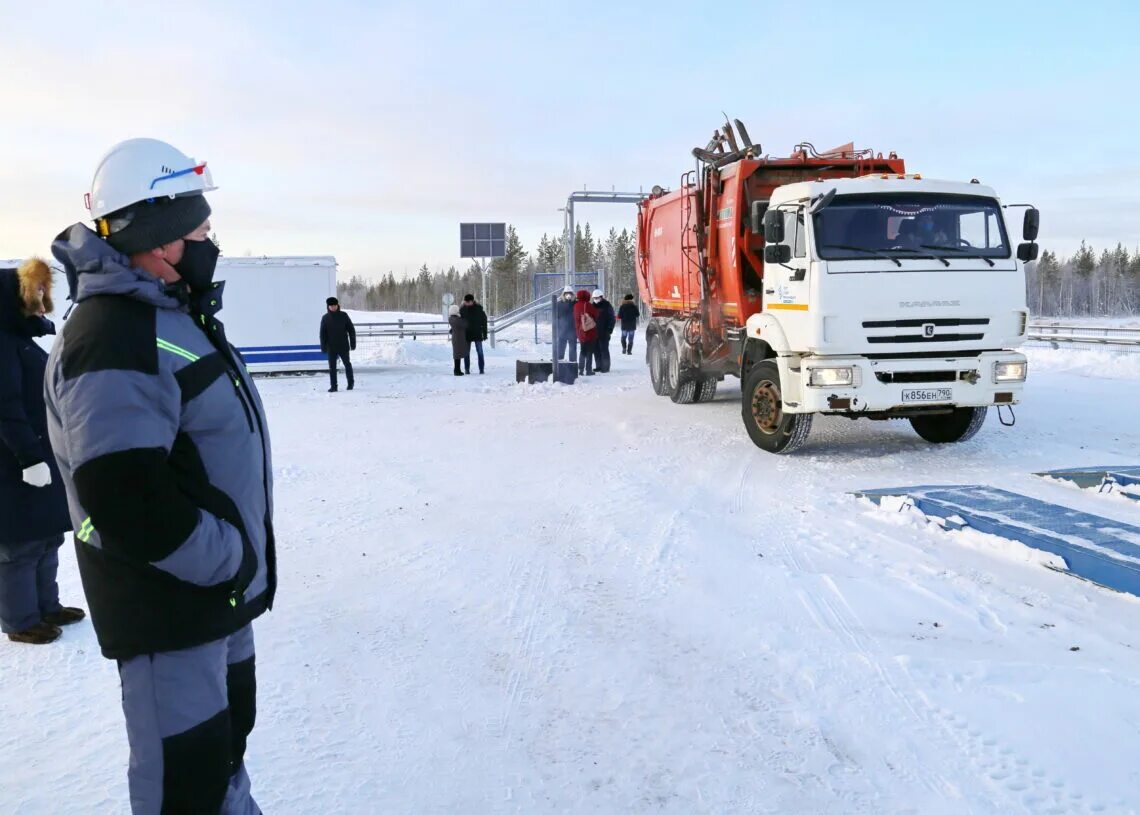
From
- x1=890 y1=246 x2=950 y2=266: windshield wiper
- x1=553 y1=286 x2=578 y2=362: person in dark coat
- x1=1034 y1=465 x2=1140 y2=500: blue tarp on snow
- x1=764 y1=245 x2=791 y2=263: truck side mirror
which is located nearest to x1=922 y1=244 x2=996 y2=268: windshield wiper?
x1=890 y1=246 x2=950 y2=266: windshield wiper

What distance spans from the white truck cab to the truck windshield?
0.03ft

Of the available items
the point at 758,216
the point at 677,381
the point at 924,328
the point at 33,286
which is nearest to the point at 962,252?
the point at 924,328

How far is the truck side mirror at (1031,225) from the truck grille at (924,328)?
1132mm

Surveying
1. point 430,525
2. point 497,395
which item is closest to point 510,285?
point 497,395

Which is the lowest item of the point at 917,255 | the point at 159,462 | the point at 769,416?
the point at 769,416

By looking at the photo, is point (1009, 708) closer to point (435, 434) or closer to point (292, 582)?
point (292, 582)

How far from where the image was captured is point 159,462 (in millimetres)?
1959

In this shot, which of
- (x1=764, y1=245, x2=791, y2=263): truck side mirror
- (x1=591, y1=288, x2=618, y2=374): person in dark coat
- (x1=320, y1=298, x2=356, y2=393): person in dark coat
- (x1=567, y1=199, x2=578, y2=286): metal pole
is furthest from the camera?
(x1=567, y1=199, x2=578, y2=286): metal pole

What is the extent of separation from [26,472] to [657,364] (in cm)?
1116

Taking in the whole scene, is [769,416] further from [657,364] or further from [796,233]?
[657,364]

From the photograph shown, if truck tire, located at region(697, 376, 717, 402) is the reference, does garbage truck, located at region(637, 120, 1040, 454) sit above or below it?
above

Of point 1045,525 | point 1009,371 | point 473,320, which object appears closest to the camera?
point 1045,525

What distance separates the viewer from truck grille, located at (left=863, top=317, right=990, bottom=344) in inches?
318

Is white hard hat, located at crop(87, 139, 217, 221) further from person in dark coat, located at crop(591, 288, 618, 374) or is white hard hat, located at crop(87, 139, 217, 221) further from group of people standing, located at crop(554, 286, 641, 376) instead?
person in dark coat, located at crop(591, 288, 618, 374)
